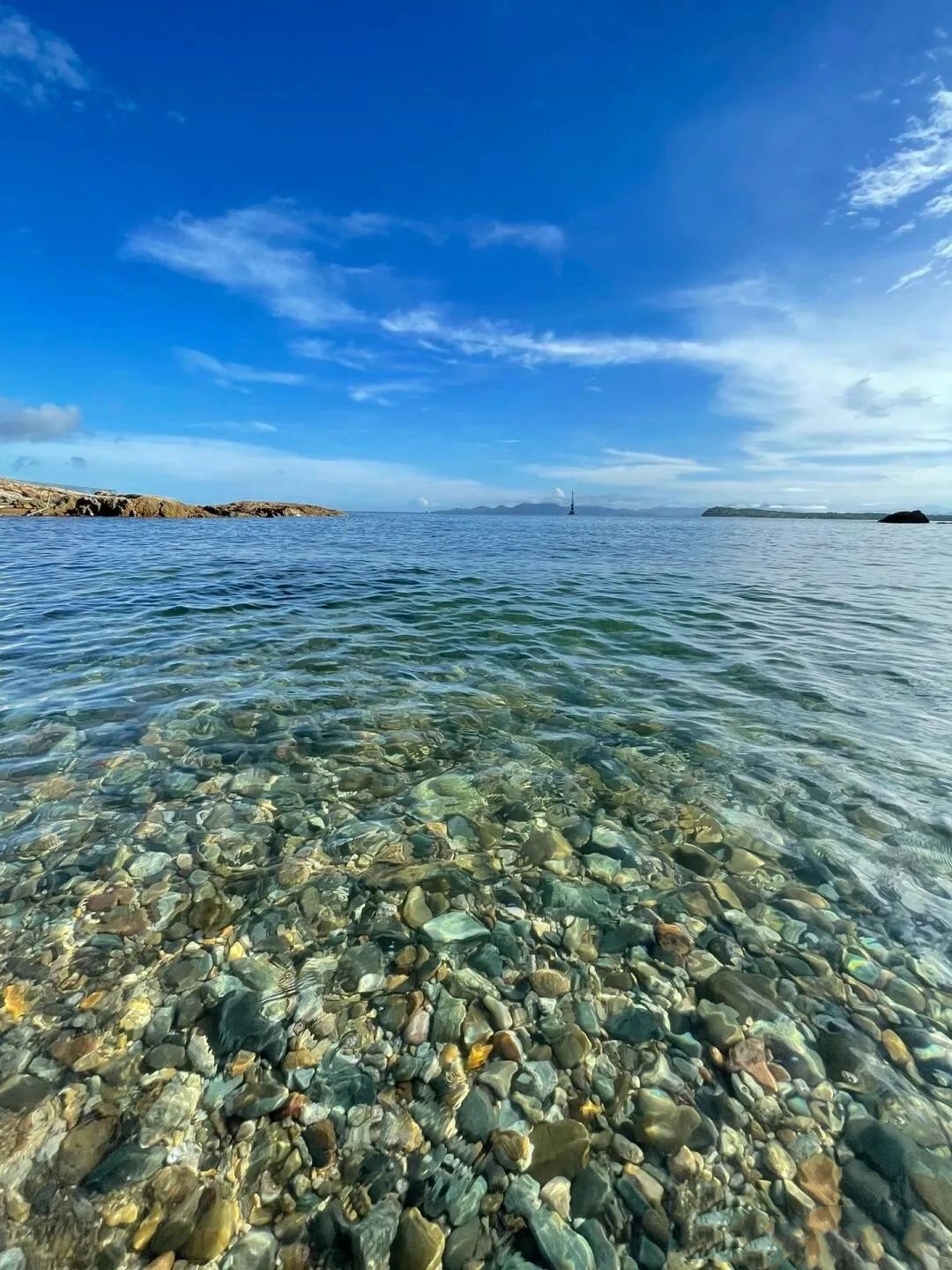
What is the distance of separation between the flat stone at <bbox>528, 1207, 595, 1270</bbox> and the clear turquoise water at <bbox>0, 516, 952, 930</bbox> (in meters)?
3.70

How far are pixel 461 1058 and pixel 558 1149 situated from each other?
2.32ft

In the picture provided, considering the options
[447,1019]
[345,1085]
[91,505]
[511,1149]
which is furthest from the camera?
[91,505]

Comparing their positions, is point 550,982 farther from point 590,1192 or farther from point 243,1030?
point 243,1030

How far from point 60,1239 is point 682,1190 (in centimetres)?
292

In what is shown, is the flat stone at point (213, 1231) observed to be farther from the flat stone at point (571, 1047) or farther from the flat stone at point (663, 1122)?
the flat stone at point (663, 1122)

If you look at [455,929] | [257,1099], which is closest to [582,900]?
[455,929]

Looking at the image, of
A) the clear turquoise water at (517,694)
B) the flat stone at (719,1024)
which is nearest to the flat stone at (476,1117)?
the flat stone at (719,1024)

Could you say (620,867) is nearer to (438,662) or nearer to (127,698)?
(438,662)

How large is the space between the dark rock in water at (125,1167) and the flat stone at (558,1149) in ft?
6.32

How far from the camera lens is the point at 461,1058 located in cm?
327

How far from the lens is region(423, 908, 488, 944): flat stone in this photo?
4172mm

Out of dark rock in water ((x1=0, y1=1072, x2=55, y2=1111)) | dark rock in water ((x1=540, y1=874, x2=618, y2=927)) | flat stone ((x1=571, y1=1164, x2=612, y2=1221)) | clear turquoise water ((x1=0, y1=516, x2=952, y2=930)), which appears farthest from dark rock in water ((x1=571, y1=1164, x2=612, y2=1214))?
clear turquoise water ((x1=0, y1=516, x2=952, y2=930))

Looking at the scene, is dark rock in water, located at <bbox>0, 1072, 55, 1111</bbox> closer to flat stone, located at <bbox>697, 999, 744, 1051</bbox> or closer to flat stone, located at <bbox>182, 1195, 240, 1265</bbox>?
flat stone, located at <bbox>182, 1195, 240, 1265</bbox>

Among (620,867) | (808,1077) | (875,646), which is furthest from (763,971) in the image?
(875,646)
